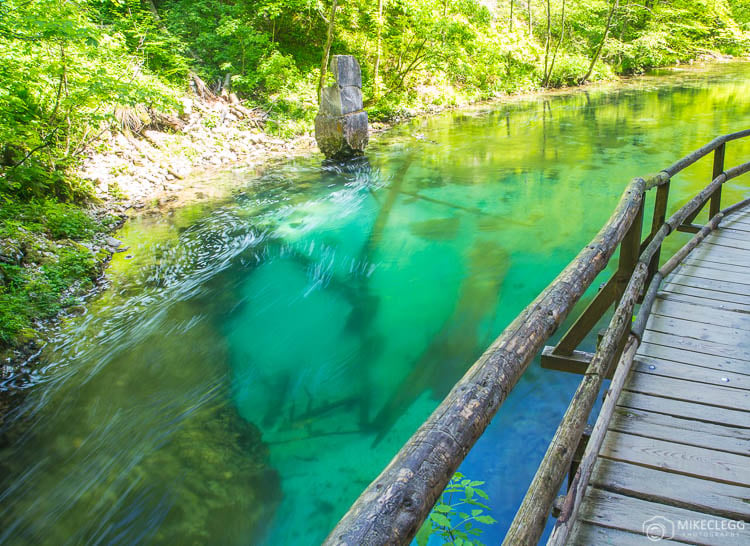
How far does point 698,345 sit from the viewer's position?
10.8 ft

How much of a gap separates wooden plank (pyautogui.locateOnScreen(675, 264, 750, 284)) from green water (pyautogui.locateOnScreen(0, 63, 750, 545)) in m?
1.45

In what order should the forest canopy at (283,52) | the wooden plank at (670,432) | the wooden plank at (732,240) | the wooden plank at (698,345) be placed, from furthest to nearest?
1. the forest canopy at (283,52)
2. the wooden plank at (732,240)
3. the wooden plank at (698,345)
4. the wooden plank at (670,432)

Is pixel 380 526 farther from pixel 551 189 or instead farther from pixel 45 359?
pixel 551 189

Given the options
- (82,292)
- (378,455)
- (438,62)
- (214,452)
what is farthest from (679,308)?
(438,62)

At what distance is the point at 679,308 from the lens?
379 cm

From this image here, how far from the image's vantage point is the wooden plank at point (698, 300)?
3.76m

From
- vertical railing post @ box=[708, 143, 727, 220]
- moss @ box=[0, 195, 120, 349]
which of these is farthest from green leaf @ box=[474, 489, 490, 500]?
moss @ box=[0, 195, 120, 349]

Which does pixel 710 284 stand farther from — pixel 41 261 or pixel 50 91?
pixel 50 91

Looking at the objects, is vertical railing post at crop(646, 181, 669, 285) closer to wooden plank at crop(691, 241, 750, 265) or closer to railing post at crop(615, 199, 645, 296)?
railing post at crop(615, 199, 645, 296)

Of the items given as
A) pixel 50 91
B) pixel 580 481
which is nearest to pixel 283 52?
pixel 50 91

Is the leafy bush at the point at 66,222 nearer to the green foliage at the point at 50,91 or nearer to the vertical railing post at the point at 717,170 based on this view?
the green foliage at the point at 50,91

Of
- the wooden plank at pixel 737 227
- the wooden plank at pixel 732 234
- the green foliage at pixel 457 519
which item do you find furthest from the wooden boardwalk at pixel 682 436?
the wooden plank at pixel 737 227

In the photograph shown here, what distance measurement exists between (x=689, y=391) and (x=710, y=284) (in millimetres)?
1725

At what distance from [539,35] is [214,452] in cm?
3166
